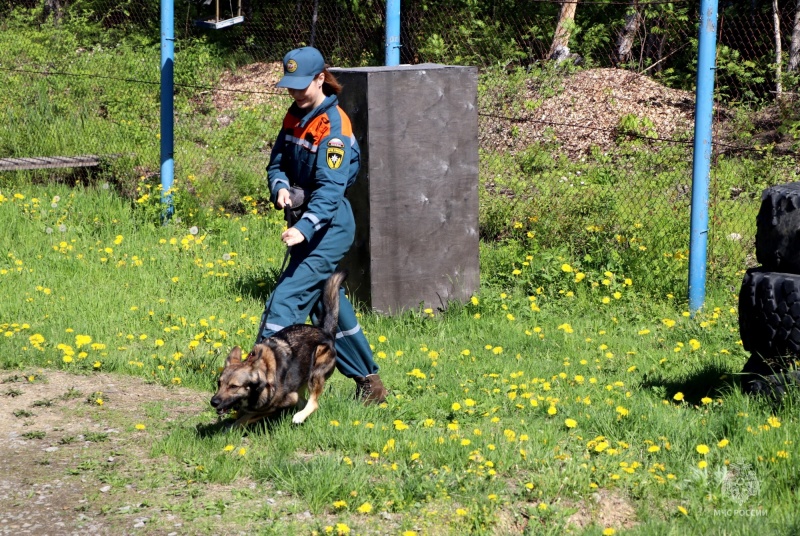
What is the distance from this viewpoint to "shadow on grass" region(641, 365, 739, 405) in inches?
214

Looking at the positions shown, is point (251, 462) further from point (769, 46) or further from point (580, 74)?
point (769, 46)

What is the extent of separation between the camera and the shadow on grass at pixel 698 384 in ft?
17.9

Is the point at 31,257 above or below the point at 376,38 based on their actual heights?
below

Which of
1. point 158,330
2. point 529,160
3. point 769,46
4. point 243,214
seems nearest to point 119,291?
point 158,330

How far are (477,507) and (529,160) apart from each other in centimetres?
636

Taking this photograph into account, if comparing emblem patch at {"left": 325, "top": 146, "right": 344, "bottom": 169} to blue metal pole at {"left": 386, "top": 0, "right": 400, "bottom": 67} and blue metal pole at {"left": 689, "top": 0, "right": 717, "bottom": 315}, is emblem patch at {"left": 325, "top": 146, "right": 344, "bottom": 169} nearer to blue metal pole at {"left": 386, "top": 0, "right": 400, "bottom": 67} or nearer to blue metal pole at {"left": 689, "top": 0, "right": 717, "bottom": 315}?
blue metal pole at {"left": 689, "top": 0, "right": 717, "bottom": 315}

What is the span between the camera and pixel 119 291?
25.2 feet

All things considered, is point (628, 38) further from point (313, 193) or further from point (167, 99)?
point (313, 193)

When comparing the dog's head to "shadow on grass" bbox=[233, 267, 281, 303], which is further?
"shadow on grass" bbox=[233, 267, 281, 303]

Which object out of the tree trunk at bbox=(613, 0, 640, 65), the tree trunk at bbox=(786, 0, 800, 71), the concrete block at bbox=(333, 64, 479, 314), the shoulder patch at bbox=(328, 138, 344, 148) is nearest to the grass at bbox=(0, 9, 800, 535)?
the concrete block at bbox=(333, 64, 479, 314)

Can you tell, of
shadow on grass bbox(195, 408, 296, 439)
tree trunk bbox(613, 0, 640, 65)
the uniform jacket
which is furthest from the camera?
tree trunk bbox(613, 0, 640, 65)

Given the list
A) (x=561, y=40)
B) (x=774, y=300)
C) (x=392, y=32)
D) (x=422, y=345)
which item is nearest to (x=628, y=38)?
(x=561, y=40)

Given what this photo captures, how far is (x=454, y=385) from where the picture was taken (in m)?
5.67

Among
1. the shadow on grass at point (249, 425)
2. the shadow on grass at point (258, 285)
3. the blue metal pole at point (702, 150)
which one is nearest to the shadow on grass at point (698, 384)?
the blue metal pole at point (702, 150)
